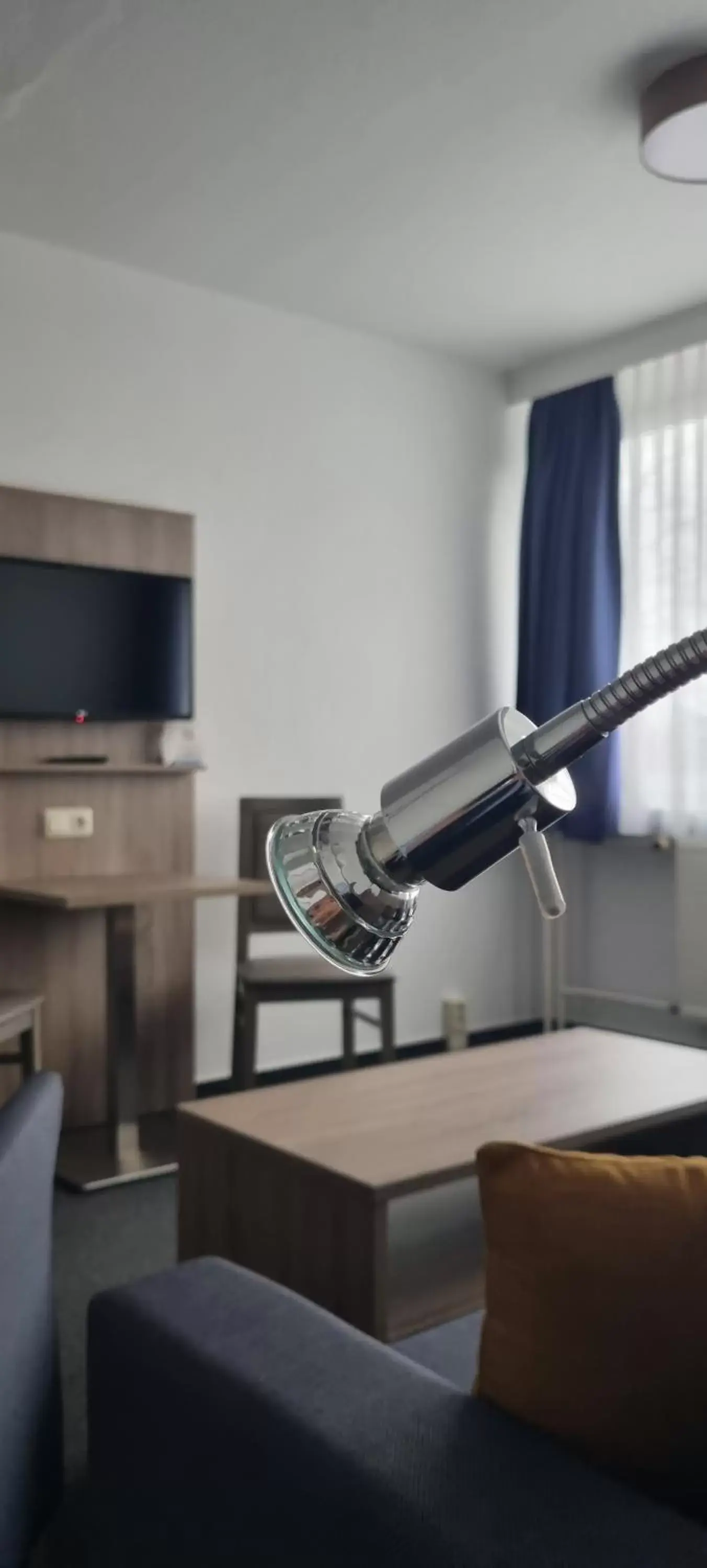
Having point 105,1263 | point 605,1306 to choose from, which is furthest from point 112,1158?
point 605,1306

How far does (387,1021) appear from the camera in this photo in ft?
12.2

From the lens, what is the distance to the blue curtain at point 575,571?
4695 mm

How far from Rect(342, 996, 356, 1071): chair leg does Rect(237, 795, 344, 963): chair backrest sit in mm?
309

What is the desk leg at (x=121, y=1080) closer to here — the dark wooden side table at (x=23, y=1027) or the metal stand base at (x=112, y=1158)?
the metal stand base at (x=112, y=1158)

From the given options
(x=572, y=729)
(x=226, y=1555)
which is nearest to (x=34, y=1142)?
(x=226, y=1555)

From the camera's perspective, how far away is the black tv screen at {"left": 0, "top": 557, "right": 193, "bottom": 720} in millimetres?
3615

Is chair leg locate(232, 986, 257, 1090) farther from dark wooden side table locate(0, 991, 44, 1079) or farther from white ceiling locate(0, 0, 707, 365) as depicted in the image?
white ceiling locate(0, 0, 707, 365)

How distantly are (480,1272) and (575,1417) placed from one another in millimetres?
1187

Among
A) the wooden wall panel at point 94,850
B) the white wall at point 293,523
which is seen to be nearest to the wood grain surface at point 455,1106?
the wooden wall panel at point 94,850

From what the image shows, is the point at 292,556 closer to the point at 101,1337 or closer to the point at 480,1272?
the point at 480,1272

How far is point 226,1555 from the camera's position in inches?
41.6

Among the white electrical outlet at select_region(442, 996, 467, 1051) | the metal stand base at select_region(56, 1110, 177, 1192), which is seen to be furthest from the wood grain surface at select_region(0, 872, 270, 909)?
the white electrical outlet at select_region(442, 996, 467, 1051)

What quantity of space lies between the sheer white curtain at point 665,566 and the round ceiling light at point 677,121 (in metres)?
1.38

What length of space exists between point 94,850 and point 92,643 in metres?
0.61
